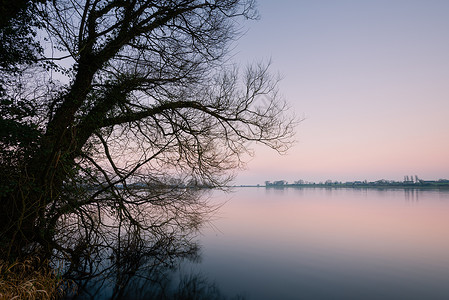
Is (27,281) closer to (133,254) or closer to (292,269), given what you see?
(133,254)

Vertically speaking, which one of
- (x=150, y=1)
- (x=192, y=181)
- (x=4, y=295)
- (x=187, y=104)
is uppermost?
(x=150, y=1)

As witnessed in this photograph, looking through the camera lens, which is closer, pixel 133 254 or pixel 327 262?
pixel 133 254

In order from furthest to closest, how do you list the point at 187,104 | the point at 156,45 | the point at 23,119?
the point at 187,104
the point at 156,45
the point at 23,119

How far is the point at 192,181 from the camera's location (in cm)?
653

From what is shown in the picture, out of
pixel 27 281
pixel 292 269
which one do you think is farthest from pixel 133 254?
pixel 292 269

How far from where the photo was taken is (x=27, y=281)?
4.01 metres

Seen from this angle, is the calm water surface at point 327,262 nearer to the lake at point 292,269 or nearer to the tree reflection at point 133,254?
the lake at point 292,269

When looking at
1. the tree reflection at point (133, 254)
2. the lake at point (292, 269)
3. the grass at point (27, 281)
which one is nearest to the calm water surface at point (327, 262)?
the lake at point (292, 269)

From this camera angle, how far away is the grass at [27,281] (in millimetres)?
3828

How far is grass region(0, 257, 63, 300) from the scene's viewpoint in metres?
3.83

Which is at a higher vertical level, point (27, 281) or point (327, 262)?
point (27, 281)

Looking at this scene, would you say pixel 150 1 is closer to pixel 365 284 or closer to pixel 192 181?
pixel 192 181

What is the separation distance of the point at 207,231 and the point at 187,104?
1012 centimetres

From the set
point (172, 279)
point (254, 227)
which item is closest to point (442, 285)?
point (172, 279)
